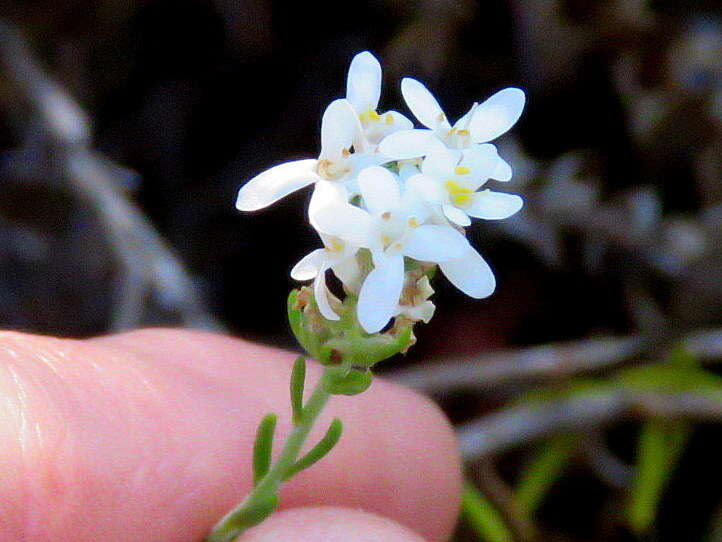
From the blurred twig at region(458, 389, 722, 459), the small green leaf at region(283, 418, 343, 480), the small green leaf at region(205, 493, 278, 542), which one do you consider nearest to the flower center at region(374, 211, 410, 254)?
the small green leaf at region(283, 418, 343, 480)

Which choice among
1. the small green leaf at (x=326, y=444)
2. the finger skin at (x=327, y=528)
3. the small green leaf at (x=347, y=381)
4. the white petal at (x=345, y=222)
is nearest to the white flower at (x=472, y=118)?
the white petal at (x=345, y=222)

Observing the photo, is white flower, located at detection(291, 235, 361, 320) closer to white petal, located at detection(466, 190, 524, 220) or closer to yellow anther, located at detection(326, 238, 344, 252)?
yellow anther, located at detection(326, 238, 344, 252)

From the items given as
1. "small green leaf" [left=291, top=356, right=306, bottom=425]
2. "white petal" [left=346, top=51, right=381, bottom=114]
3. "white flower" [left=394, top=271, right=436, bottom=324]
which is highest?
"white petal" [left=346, top=51, right=381, bottom=114]

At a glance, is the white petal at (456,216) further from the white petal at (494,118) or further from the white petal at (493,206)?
the white petal at (494,118)

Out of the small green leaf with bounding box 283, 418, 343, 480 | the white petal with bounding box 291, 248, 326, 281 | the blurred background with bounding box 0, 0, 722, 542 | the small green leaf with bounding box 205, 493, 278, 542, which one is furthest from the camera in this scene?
the blurred background with bounding box 0, 0, 722, 542

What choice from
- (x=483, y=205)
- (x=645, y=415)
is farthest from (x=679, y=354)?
(x=483, y=205)

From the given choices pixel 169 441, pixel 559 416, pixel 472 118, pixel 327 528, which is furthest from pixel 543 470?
pixel 472 118
